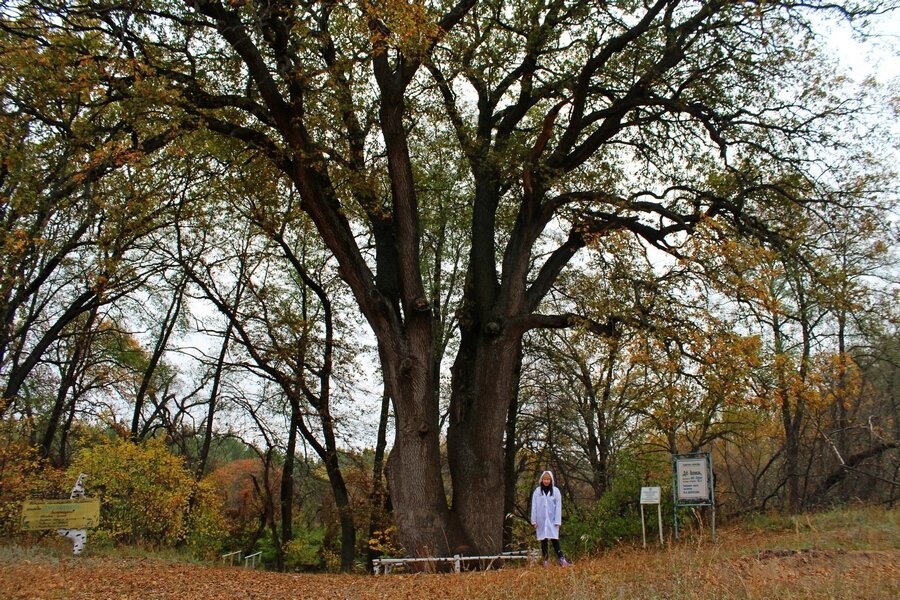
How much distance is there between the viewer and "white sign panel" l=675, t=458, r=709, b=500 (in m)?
12.0

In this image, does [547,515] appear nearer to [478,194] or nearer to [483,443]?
[483,443]

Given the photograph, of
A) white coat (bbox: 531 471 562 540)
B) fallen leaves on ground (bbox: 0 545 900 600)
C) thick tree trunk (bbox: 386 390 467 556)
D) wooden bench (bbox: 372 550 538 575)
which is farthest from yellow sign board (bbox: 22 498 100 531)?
white coat (bbox: 531 471 562 540)

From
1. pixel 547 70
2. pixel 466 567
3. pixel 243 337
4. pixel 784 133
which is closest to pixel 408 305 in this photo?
pixel 466 567

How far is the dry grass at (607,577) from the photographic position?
5.70 meters

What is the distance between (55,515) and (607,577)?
34.5 feet

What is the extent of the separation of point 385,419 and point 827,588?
19031 millimetres

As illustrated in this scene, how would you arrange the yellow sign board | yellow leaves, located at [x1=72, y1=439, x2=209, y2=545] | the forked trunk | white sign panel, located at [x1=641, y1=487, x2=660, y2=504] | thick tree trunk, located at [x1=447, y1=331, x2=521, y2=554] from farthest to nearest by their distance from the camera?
yellow leaves, located at [x1=72, y1=439, x2=209, y2=545]
white sign panel, located at [x1=641, y1=487, x2=660, y2=504]
the yellow sign board
thick tree trunk, located at [x1=447, y1=331, x2=521, y2=554]
the forked trunk

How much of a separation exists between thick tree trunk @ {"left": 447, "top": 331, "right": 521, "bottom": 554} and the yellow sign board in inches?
265

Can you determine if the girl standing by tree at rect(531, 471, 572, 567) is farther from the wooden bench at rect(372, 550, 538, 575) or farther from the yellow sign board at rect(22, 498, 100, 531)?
the yellow sign board at rect(22, 498, 100, 531)

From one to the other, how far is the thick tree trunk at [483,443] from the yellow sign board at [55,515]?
672 centimetres

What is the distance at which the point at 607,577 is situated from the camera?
638cm

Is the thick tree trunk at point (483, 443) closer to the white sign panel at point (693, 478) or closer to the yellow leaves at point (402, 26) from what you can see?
the white sign panel at point (693, 478)

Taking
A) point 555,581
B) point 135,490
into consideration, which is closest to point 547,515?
point 555,581

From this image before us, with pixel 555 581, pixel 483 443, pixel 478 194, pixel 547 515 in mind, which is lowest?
pixel 555 581
